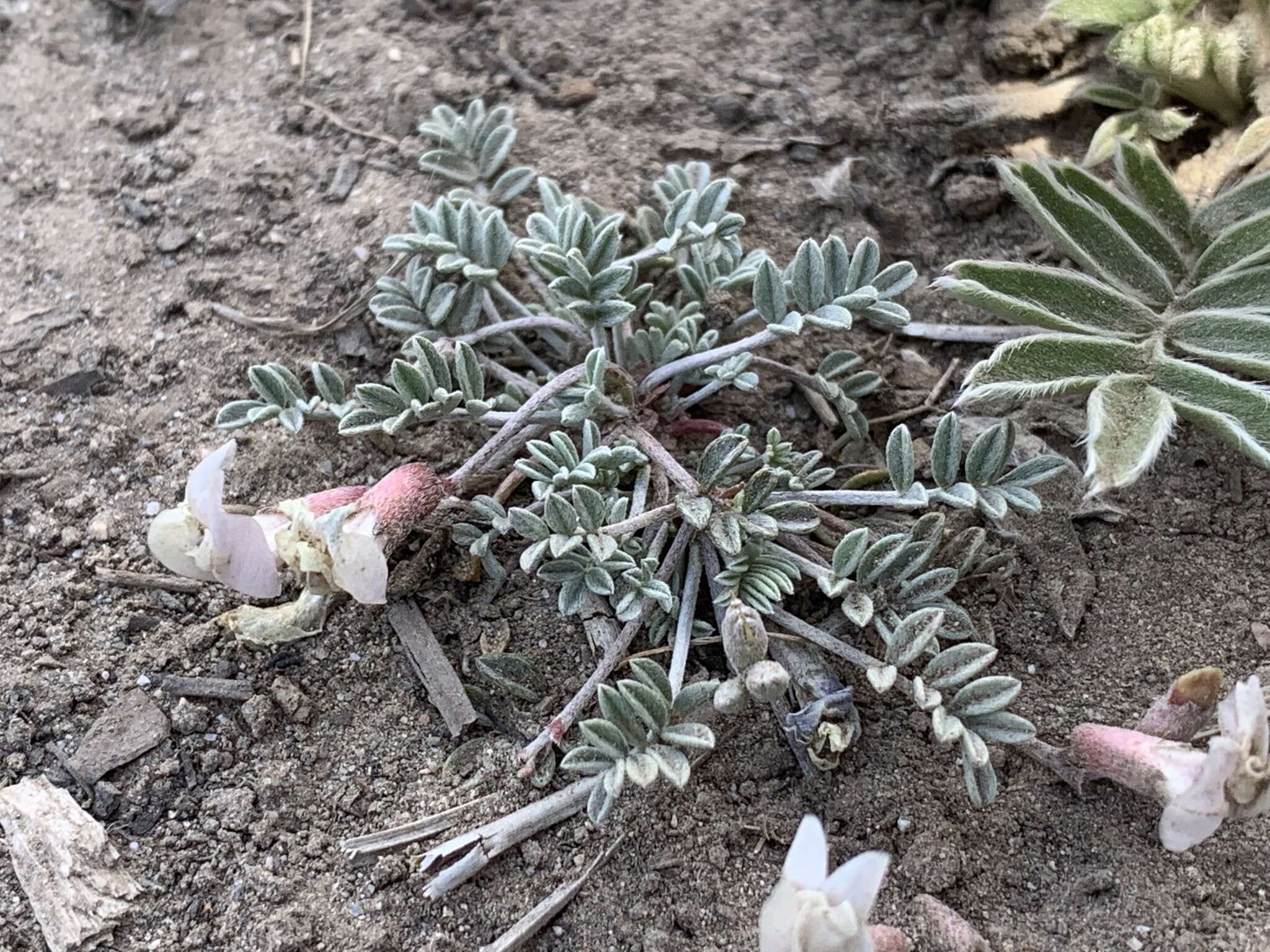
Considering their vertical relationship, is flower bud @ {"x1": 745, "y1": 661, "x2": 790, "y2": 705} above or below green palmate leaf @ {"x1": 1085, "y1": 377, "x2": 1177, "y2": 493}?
below

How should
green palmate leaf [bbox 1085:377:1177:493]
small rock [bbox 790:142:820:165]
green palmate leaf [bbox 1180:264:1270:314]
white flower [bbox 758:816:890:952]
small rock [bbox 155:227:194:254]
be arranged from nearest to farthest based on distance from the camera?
1. white flower [bbox 758:816:890:952]
2. green palmate leaf [bbox 1085:377:1177:493]
3. green palmate leaf [bbox 1180:264:1270:314]
4. small rock [bbox 155:227:194:254]
5. small rock [bbox 790:142:820:165]

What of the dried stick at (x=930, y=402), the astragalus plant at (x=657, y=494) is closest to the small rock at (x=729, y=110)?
the astragalus plant at (x=657, y=494)

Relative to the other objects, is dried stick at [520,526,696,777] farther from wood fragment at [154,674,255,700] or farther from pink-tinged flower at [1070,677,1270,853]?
pink-tinged flower at [1070,677,1270,853]

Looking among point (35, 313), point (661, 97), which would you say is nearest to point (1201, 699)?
point (661, 97)

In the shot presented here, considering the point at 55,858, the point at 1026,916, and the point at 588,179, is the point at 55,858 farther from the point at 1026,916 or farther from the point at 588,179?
the point at 588,179

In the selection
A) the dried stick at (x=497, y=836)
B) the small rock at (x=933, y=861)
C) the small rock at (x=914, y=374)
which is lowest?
the small rock at (x=933, y=861)

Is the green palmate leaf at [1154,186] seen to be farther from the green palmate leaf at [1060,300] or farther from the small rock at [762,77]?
the small rock at [762,77]

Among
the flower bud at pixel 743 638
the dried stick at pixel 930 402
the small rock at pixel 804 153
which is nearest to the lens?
the flower bud at pixel 743 638

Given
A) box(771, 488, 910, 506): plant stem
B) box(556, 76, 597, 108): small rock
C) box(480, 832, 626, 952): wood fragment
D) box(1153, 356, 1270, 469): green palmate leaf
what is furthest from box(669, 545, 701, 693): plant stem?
box(556, 76, 597, 108): small rock
